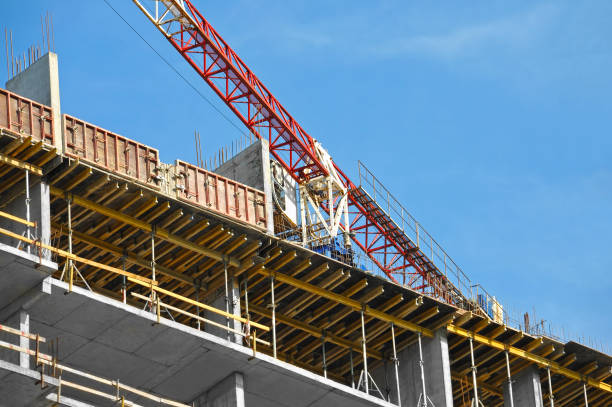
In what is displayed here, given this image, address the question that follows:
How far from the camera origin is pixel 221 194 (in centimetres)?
5519

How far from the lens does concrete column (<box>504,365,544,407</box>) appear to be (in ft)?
206

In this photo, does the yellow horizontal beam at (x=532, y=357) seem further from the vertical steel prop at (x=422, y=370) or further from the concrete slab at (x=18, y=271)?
the concrete slab at (x=18, y=271)

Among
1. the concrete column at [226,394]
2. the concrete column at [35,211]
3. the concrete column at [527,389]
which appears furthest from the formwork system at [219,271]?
the concrete column at [226,394]

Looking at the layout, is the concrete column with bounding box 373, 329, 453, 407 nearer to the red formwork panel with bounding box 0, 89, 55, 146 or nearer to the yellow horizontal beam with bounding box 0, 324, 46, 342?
the red formwork panel with bounding box 0, 89, 55, 146

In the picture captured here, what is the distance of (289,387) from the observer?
5278 centimetres

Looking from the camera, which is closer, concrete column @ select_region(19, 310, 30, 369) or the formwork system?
concrete column @ select_region(19, 310, 30, 369)

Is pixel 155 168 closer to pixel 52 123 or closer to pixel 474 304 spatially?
pixel 52 123

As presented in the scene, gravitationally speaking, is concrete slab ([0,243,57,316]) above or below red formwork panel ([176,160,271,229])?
below

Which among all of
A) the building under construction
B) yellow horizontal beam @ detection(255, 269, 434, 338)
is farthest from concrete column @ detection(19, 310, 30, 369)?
yellow horizontal beam @ detection(255, 269, 434, 338)

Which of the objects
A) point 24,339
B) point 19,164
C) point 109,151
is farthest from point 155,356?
point 19,164

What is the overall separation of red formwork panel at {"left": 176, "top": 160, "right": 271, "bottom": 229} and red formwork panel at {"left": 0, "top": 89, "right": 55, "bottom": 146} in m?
5.93

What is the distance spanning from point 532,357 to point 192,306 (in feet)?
53.7

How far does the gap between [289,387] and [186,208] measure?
298 inches

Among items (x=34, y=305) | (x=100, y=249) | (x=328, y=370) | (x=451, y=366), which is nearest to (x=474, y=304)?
(x=451, y=366)
